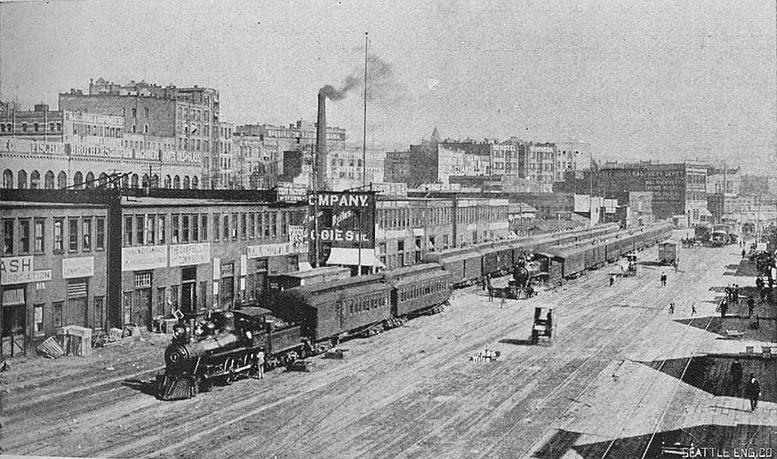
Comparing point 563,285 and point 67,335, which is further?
point 563,285

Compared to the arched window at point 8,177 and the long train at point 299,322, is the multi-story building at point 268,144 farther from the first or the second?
the arched window at point 8,177

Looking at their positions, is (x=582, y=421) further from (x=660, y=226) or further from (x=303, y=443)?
(x=660, y=226)

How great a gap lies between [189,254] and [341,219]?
1170cm

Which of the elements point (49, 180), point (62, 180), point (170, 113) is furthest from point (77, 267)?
point (170, 113)

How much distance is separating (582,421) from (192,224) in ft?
63.9

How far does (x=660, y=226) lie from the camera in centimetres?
7706

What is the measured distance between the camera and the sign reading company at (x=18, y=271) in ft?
80.9

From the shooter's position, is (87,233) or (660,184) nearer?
(87,233)

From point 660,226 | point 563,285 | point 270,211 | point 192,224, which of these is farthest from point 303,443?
point 660,226

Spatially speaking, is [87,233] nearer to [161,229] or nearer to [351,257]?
[161,229]

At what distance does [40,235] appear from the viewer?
1010 inches

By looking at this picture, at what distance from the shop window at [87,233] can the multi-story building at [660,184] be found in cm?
2394

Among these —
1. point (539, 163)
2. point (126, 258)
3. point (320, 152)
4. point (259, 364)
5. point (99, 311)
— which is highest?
point (539, 163)

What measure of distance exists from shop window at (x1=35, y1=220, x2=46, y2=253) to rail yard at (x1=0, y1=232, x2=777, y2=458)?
3701mm
